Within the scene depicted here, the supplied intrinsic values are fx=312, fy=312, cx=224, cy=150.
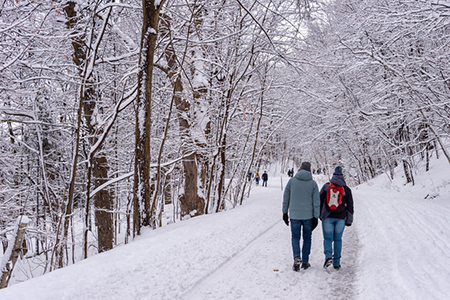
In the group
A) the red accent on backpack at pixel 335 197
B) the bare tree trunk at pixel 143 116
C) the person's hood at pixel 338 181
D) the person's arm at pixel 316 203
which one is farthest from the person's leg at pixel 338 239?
the bare tree trunk at pixel 143 116

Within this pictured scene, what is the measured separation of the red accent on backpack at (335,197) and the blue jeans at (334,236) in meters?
0.25

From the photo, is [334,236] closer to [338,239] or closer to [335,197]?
[338,239]

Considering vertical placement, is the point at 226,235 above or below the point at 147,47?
below

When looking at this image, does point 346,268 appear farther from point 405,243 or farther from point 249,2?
point 249,2

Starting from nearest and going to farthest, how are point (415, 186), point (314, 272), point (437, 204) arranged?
point (314, 272)
point (437, 204)
point (415, 186)

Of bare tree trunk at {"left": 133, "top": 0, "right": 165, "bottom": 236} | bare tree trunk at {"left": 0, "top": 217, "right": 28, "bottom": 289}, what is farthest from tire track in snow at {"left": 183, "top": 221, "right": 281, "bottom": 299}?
bare tree trunk at {"left": 0, "top": 217, "right": 28, "bottom": 289}

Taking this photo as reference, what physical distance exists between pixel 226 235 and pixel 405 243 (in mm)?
3845

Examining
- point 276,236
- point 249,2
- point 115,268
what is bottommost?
point 276,236

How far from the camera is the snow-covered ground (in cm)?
404

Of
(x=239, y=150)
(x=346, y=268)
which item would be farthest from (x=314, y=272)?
(x=239, y=150)

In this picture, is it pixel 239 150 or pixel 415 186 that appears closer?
pixel 239 150

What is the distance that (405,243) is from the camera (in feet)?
21.4

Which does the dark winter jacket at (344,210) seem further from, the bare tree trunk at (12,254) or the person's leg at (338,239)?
the bare tree trunk at (12,254)

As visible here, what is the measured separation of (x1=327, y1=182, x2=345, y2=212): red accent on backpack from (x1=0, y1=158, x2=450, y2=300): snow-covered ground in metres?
1.11
